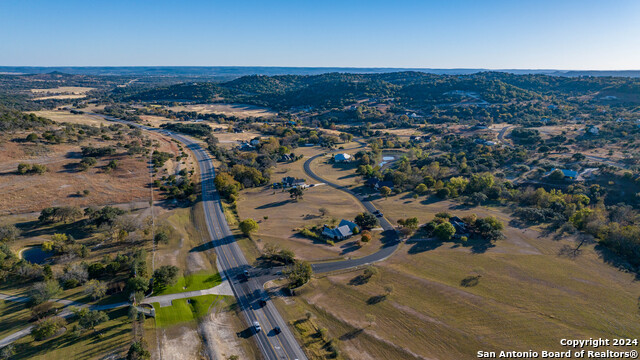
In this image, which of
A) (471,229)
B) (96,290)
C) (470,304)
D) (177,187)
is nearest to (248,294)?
(96,290)

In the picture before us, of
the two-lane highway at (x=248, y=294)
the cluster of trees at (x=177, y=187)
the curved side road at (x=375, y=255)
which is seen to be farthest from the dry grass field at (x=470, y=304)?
the cluster of trees at (x=177, y=187)

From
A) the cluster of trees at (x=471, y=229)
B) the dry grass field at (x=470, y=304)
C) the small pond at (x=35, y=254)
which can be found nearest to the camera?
the dry grass field at (x=470, y=304)

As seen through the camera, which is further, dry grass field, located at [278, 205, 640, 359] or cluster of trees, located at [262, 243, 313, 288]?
cluster of trees, located at [262, 243, 313, 288]

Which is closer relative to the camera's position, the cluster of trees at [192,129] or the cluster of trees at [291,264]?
the cluster of trees at [291,264]

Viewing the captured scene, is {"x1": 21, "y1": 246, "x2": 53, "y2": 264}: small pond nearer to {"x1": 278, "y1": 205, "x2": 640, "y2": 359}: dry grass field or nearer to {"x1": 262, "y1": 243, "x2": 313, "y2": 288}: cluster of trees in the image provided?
{"x1": 262, "y1": 243, "x2": 313, "y2": 288}: cluster of trees

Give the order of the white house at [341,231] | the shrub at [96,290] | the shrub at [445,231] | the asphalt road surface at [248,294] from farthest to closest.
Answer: the white house at [341,231] → the shrub at [445,231] → the shrub at [96,290] → the asphalt road surface at [248,294]

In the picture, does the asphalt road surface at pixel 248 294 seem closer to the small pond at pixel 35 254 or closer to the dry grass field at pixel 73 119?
the small pond at pixel 35 254

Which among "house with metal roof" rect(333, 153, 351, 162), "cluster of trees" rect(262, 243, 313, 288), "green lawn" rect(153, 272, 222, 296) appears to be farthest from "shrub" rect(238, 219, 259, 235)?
"house with metal roof" rect(333, 153, 351, 162)
